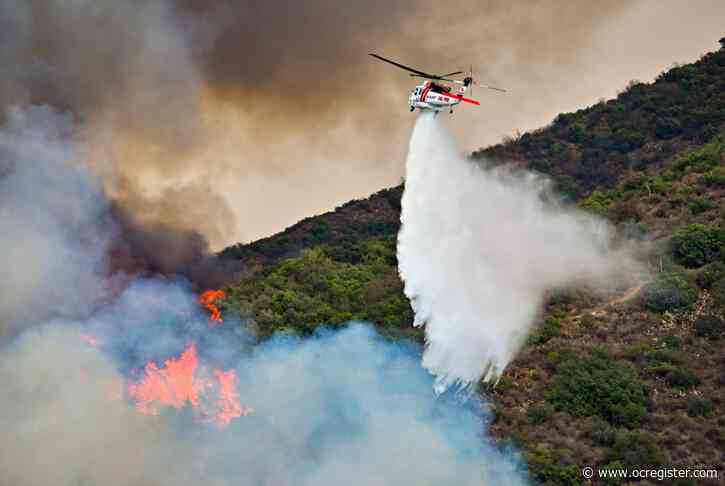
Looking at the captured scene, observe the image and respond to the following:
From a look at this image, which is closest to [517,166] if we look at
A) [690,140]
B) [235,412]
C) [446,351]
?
[690,140]

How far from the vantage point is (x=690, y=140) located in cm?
11269

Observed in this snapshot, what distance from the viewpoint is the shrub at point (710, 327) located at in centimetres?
6588

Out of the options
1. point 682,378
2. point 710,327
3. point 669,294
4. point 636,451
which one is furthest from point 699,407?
point 669,294

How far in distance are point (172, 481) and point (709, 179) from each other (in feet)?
180

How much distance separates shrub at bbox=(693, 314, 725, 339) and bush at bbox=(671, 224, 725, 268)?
9.51m

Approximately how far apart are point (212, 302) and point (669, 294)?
31.4 m

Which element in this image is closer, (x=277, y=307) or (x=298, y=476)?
(x=298, y=476)

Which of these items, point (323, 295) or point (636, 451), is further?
point (323, 295)

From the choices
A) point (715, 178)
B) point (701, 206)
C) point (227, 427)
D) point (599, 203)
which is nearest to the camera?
point (227, 427)

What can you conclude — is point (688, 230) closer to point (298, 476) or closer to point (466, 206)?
point (466, 206)

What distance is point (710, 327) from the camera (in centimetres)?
6606

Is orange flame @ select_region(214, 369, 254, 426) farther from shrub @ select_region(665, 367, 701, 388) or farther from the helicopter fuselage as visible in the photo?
shrub @ select_region(665, 367, 701, 388)

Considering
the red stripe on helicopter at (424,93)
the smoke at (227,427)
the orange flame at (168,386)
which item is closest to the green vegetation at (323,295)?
the smoke at (227,427)

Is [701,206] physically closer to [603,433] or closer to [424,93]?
Answer: [424,93]
